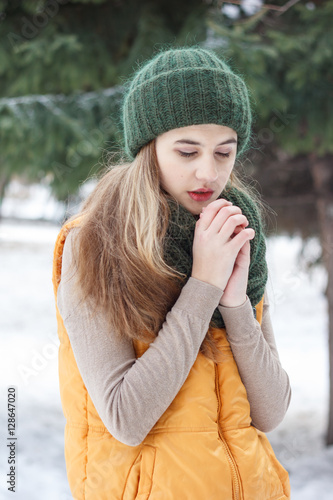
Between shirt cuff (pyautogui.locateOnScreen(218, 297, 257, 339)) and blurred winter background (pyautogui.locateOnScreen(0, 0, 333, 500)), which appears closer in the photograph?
shirt cuff (pyautogui.locateOnScreen(218, 297, 257, 339))

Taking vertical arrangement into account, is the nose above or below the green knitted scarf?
above

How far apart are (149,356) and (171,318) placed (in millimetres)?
105

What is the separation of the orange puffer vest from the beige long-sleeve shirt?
0.21 ft

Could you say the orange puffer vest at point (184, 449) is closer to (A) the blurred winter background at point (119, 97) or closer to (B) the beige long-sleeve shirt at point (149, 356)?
(B) the beige long-sleeve shirt at point (149, 356)

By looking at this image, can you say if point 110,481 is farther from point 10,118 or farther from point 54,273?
point 10,118

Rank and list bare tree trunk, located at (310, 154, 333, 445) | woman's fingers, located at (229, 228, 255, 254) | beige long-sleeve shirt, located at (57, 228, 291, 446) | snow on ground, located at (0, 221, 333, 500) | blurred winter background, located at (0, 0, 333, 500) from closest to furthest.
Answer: beige long-sleeve shirt, located at (57, 228, 291, 446)
woman's fingers, located at (229, 228, 255, 254)
blurred winter background, located at (0, 0, 333, 500)
snow on ground, located at (0, 221, 333, 500)
bare tree trunk, located at (310, 154, 333, 445)

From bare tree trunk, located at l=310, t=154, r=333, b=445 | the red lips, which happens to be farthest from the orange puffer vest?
bare tree trunk, located at l=310, t=154, r=333, b=445

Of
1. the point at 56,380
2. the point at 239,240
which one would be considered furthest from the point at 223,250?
the point at 56,380

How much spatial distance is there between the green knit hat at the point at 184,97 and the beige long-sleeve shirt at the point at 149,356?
378 millimetres

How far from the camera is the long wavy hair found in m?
1.19

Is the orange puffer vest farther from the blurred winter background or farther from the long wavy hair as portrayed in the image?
the blurred winter background

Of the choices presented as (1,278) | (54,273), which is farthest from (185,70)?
(1,278)

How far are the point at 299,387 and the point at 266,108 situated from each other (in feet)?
14.0

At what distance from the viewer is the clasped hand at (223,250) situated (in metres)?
1.21
